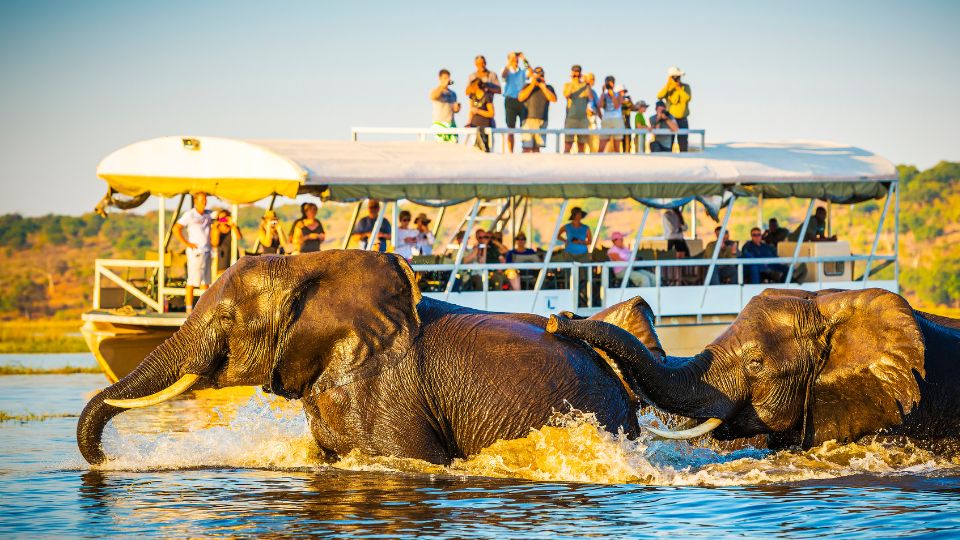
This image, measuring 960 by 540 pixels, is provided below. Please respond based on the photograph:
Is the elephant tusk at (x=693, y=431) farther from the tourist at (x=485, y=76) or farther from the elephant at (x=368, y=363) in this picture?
the tourist at (x=485, y=76)

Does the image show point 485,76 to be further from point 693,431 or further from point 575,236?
point 693,431

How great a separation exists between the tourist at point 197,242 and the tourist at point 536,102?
17.9 feet

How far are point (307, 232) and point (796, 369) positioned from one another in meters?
11.7

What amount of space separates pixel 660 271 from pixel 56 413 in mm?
10005

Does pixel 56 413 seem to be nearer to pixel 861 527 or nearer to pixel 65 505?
pixel 65 505

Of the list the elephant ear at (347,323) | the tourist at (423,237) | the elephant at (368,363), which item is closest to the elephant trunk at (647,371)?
the elephant at (368,363)

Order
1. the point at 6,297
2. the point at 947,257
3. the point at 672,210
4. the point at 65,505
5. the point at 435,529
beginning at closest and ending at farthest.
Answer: the point at 435,529 < the point at 65,505 < the point at 672,210 < the point at 6,297 < the point at 947,257

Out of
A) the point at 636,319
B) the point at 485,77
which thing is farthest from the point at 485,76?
the point at 636,319

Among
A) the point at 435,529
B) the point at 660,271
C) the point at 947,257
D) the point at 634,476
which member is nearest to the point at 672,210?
the point at 660,271

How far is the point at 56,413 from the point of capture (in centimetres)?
1745

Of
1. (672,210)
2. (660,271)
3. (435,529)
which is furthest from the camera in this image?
(672,210)

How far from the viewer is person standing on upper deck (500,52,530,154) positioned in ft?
81.4

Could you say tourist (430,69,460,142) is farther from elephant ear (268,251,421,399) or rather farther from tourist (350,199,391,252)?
elephant ear (268,251,421,399)

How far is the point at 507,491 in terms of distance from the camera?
10.2m
